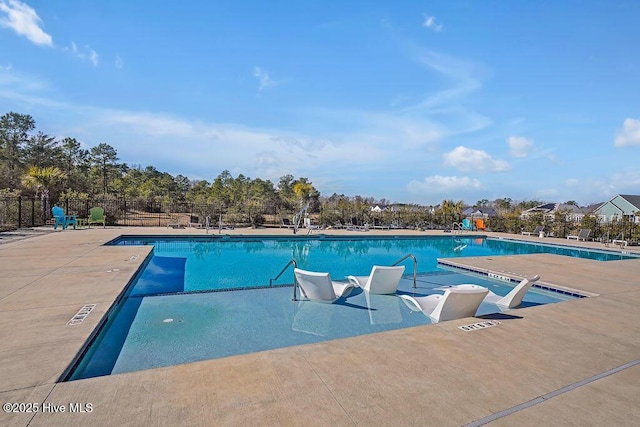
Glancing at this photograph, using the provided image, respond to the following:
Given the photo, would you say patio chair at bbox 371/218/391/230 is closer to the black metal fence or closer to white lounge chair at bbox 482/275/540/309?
the black metal fence

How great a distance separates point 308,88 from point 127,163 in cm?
2862

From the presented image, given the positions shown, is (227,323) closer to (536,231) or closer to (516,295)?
(516,295)

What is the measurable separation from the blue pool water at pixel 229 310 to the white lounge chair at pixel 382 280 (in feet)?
0.46

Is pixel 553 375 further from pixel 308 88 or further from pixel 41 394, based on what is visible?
pixel 308 88

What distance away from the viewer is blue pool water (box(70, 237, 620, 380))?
3586mm

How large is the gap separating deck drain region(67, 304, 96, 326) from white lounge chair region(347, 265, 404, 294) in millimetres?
3951

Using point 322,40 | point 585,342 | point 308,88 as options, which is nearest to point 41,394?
point 585,342

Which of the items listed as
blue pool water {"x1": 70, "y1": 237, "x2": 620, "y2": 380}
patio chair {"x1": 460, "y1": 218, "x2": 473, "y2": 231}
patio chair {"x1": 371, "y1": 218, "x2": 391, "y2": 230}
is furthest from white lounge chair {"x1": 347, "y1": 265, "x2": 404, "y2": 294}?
patio chair {"x1": 460, "y1": 218, "x2": 473, "y2": 231}

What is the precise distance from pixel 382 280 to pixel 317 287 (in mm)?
1237

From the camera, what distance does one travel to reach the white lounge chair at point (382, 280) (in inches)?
227

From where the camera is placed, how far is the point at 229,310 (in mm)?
4934

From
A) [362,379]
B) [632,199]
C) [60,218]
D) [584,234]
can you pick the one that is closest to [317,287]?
[362,379]

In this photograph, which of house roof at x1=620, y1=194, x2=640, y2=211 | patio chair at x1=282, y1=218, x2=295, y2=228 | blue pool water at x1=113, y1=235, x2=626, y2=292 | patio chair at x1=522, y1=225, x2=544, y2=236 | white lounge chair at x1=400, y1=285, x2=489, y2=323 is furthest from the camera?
house roof at x1=620, y1=194, x2=640, y2=211

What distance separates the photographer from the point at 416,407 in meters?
2.09
